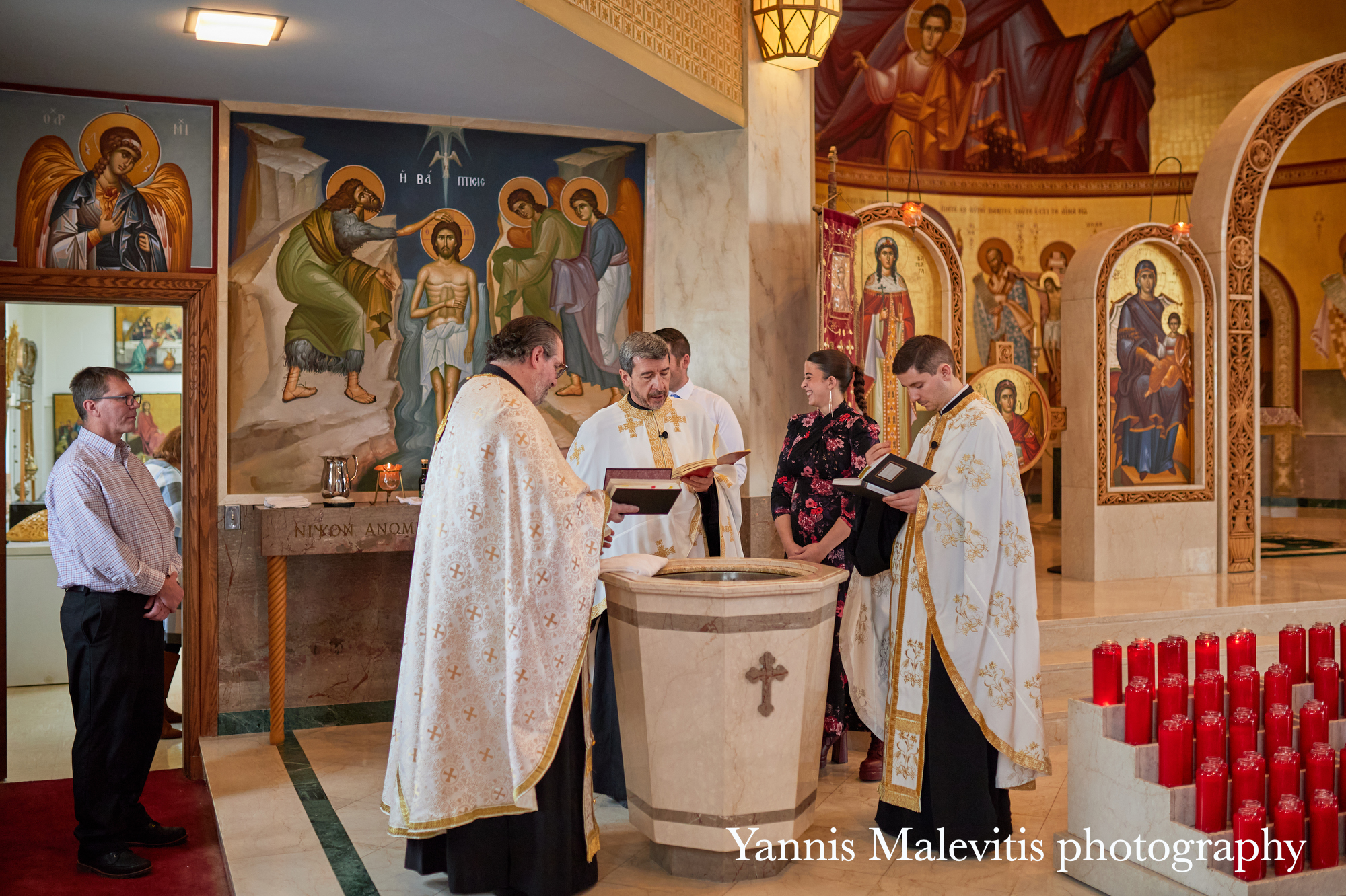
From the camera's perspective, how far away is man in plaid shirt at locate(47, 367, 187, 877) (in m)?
4.15

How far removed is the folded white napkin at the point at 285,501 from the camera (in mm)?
5605

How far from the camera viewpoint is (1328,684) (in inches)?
147

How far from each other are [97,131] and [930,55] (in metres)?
9.98

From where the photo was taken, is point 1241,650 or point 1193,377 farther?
point 1193,377

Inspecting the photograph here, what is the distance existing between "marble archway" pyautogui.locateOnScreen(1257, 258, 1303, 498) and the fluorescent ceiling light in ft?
40.3

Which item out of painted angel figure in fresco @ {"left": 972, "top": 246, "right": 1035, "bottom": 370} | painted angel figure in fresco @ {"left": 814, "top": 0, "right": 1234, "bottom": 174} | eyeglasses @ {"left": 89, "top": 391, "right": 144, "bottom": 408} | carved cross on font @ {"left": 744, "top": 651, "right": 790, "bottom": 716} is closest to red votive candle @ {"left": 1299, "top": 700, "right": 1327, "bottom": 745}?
carved cross on font @ {"left": 744, "top": 651, "right": 790, "bottom": 716}

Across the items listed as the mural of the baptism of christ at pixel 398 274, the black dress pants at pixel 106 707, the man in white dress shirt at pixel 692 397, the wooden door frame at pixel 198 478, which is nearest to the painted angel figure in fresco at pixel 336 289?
the mural of the baptism of christ at pixel 398 274

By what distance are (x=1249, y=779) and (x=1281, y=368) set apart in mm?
11990

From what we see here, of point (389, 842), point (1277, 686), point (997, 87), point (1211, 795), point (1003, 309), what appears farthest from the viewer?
point (1003, 309)

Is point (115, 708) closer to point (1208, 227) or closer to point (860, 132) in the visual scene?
point (1208, 227)

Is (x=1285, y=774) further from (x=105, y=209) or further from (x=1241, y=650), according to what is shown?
(x=105, y=209)

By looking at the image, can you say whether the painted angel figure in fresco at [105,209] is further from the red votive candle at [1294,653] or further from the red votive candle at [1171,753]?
the red votive candle at [1294,653]

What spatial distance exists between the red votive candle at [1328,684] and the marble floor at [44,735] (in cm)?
499

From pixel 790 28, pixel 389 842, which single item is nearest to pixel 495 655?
pixel 389 842
